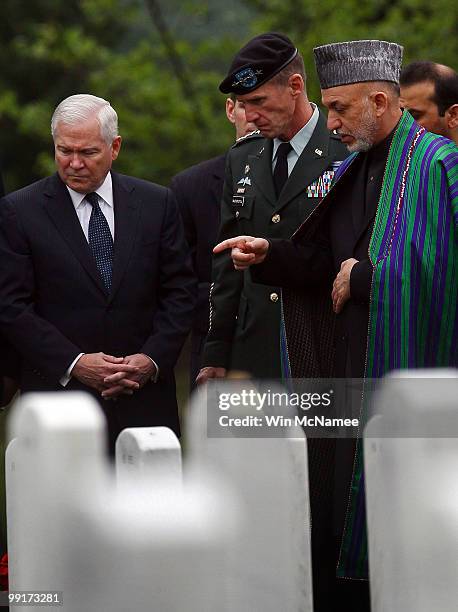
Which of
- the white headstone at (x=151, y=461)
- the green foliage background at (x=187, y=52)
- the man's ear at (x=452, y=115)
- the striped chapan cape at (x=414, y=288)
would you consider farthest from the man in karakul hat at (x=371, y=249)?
the green foliage background at (x=187, y=52)

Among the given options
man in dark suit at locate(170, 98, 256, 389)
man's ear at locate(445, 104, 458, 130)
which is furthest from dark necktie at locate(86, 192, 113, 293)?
man's ear at locate(445, 104, 458, 130)

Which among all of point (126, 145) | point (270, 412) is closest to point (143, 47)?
point (126, 145)

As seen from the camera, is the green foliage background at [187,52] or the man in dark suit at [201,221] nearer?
the man in dark suit at [201,221]

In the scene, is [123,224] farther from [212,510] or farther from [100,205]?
[212,510]

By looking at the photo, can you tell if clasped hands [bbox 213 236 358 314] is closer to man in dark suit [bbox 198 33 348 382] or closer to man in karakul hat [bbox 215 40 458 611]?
man in karakul hat [bbox 215 40 458 611]

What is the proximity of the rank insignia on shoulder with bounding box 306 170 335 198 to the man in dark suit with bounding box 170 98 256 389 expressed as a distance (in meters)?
1.01

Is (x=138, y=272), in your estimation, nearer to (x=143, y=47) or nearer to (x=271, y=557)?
(x=271, y=557)

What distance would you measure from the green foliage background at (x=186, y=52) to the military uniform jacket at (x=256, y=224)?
7.87 m

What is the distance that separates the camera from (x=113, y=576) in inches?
116

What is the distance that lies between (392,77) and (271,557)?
2.09m

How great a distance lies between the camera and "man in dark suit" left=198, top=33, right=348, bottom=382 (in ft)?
17.1

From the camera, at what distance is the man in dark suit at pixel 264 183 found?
521cm

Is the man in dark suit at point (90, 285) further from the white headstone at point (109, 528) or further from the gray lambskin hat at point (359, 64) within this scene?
the white headstone at point (109, 528)

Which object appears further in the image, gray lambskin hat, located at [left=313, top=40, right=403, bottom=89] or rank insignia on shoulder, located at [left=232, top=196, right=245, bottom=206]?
rank insignia on shoulder, located at [left=232, top=196, right=245, bottom=206]
